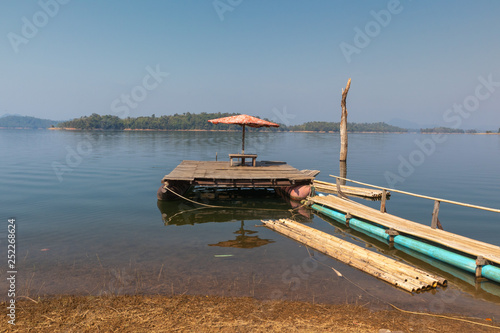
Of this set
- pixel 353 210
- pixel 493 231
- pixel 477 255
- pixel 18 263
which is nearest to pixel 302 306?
pixel 477 255

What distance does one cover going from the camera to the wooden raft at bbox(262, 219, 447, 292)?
27.2ft

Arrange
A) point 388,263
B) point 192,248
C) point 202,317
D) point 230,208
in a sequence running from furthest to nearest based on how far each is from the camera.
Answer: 1. point 230,208
2. point 192,248
3. point 388,263
4. point 202,317

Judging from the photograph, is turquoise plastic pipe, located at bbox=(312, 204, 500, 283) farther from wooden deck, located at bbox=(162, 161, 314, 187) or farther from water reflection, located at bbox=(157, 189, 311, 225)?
wooden deck, located at bbox=(162, 161, 314, 187)

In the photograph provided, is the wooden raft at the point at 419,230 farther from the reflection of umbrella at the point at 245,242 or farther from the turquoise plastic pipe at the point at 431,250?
the reflection of umbrella at the point at 245,242

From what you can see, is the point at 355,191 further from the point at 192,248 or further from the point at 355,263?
the point at 192,248

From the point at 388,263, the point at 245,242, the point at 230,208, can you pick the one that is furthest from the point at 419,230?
the point at 230,208

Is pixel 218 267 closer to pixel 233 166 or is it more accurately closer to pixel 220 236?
pixel 220 236

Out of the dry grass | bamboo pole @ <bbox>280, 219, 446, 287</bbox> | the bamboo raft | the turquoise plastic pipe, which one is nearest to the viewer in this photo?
the dry grass

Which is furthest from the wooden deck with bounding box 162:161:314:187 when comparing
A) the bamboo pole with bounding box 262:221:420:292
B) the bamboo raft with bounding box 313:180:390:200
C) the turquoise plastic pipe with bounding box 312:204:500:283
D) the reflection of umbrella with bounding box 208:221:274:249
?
the reflection of umbrella with bounding box 208:221:274:249

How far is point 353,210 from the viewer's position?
14.3 meters

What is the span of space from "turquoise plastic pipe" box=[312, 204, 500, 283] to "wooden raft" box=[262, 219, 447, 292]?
53.1 inches

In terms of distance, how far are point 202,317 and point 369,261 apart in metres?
5.56

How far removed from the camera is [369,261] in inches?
373

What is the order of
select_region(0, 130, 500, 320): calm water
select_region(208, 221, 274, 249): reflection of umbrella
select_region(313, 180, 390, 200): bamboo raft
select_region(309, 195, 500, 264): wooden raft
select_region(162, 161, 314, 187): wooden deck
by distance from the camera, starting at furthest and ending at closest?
select_region(313, 180, 390, 200): bamboo raft < select_region(162, 161, 314, 187): wooden deck < select_region(208, 221, 274, 249): reflection of umbrella < select_region(309, 195, 500, 264): wooden raft < select_region(0, 130, 500, 320): calm water
